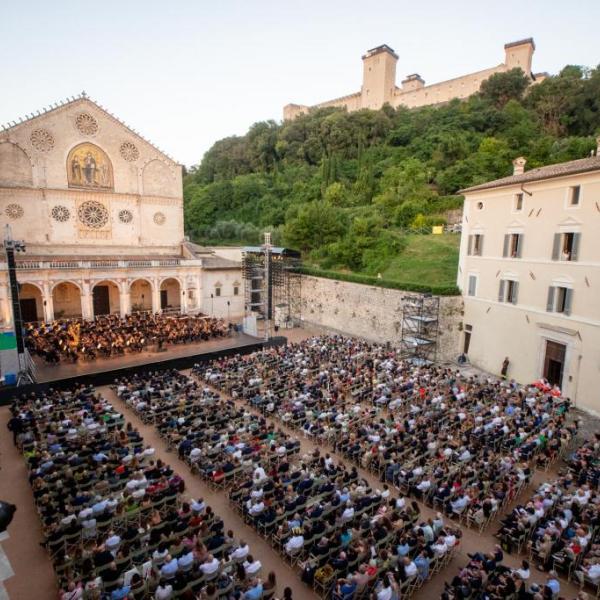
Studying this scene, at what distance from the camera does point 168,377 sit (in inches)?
766

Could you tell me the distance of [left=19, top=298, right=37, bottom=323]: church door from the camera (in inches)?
1238

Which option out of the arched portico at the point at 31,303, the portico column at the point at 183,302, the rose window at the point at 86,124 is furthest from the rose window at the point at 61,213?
the portico column at the point at 183,302

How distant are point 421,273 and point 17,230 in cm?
3071

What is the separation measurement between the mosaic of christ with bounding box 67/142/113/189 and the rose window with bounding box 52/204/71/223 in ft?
6.60

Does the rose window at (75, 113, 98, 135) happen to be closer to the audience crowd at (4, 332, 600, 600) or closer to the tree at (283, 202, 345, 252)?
the tree at (283, 202, 345, 252)

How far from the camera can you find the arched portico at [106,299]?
35.1 meters

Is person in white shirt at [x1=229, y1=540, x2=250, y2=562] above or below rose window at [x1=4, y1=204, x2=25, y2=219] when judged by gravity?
below

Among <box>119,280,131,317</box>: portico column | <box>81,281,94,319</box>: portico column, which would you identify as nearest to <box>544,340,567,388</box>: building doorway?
<box>119,280,131,317</box>: portico column

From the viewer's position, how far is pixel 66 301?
111ft

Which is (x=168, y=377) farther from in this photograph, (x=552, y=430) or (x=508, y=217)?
(x=508, y=217)

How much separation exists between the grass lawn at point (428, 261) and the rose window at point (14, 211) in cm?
2823

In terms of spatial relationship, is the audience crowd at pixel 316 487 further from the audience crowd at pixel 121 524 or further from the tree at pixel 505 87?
the tree at pixel 505 87

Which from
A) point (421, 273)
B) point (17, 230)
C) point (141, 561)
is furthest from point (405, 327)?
point (17, 230)

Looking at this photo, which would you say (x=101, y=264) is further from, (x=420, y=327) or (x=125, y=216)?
(x=420, y=327)
